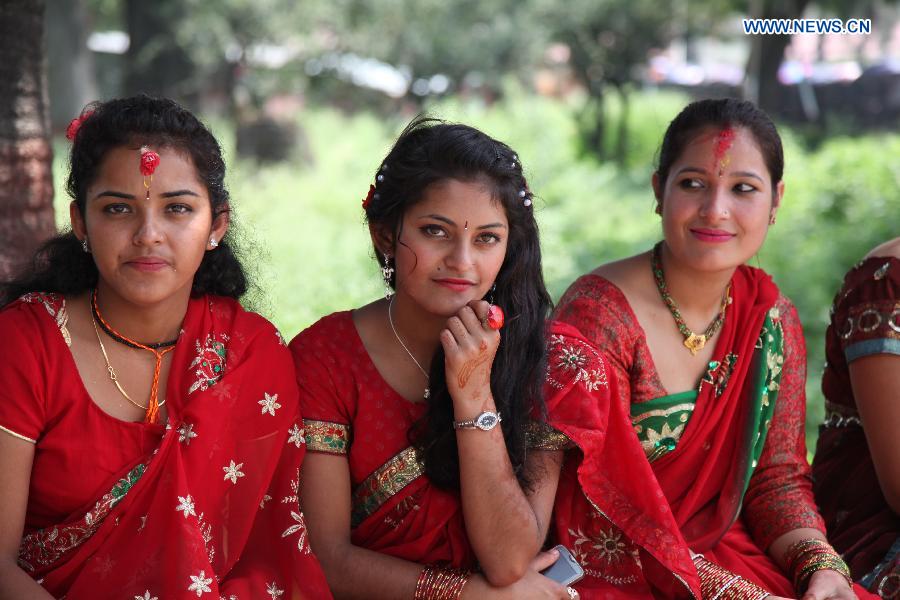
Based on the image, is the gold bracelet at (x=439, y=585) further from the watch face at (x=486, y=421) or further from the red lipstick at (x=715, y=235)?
the red lipstick at (x=715, y=235)

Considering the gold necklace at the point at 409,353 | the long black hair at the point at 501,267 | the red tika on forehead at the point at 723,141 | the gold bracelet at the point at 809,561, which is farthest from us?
the red tika on forehead at the point at 723,141

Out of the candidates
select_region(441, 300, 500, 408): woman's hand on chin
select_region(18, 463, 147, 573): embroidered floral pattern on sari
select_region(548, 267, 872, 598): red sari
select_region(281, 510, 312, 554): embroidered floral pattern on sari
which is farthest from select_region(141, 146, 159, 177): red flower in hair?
select_region(548, 267, 872, 598): red sari

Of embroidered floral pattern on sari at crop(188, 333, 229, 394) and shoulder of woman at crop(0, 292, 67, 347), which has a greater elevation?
shoulder of woman at crop(0, 292, 67, 347)

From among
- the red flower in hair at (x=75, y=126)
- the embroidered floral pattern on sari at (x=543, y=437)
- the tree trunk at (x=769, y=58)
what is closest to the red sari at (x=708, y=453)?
the embroidered floral pattern on sari at (x=543, y=437)

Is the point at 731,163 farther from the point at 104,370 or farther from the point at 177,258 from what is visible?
the point at 104,370

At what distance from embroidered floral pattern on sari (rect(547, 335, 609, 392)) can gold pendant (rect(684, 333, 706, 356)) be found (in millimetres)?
493

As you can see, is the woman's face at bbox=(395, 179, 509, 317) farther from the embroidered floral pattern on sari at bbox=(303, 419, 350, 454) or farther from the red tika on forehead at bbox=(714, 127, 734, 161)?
the red tika on forehead at bbox=(714, 127, 734, 161)

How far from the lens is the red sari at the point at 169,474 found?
2.51 metres

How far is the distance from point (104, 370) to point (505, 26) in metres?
15.8

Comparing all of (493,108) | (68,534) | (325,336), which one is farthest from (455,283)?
(493,108)

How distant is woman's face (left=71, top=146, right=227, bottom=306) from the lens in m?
2.60

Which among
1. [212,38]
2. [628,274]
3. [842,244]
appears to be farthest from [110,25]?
[628,274]

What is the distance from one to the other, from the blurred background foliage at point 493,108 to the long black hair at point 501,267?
3866mm

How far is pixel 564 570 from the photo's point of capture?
2.82 m
